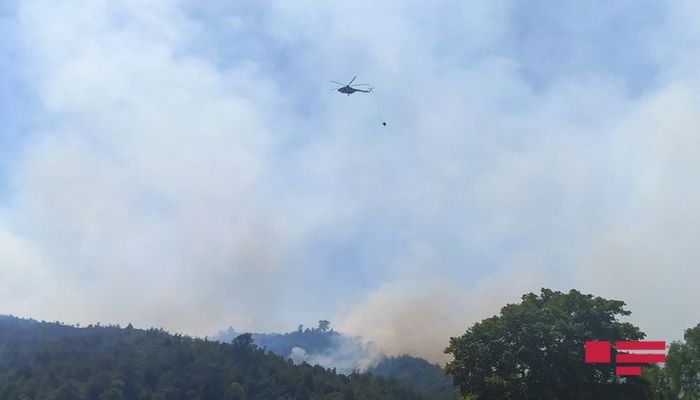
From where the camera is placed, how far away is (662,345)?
164ft

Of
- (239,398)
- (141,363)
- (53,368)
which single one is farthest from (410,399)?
(53,368)

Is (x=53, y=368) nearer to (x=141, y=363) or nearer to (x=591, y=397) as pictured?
(x=141, y=363)

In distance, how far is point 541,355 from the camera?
49062mm

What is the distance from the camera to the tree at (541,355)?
156 feet

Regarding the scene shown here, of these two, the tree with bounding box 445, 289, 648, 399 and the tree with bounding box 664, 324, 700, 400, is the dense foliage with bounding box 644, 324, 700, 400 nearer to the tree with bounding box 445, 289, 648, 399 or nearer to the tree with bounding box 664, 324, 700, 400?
the tree with bounding box 664, 324, 700, 400

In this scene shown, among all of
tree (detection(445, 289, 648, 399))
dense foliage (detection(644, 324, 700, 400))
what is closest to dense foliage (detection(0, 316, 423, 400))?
tree (detection(445, 289, 648, 399))

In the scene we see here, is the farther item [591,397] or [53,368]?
[53,368]

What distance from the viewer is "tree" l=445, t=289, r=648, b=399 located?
47656 millimetres

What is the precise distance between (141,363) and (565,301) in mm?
164674

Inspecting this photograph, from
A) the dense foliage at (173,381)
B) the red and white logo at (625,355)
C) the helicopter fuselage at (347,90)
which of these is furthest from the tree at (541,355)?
the dense foliage at (173,381)

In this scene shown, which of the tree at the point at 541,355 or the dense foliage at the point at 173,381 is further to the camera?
the dense foliage at the point at 173,381

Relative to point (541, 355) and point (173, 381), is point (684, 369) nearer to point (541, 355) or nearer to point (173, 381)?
point (541, 355)

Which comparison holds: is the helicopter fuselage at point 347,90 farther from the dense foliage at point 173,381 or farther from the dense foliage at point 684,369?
the dense foliage at point 173,381

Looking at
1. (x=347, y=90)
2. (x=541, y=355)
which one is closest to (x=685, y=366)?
(x=541, y=355)
